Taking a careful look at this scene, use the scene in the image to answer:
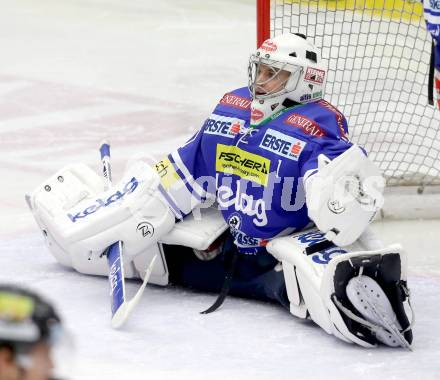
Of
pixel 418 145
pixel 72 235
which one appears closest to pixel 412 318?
pixel 72 235

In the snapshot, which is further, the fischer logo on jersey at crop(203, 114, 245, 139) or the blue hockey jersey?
the fischer logo on jersey at crop(203, 114, 245, 139)

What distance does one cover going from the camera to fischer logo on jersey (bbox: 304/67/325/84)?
3523 millimetres

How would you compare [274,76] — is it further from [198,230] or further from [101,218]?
[101,218]

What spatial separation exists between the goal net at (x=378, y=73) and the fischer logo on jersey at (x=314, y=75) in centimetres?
129

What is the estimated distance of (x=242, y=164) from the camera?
3.54 metres

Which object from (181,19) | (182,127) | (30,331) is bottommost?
(181,19)

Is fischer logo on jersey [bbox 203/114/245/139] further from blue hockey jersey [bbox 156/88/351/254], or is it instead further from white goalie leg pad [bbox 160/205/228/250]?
white goalie leg pad [bbox 160/205/228/250]

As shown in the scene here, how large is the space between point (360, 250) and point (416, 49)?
2.42 m

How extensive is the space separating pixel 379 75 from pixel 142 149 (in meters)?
1.19

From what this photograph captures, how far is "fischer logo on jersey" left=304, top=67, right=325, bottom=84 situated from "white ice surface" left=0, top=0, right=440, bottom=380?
2.33 ft

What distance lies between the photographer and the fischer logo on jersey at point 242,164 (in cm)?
347

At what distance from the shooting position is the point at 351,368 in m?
3.05

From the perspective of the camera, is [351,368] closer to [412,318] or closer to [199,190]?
[412,318]

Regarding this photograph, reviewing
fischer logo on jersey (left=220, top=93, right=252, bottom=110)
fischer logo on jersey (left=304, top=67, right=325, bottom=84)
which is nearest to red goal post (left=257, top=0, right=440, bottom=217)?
fischer logo on jersey (left=220, top=93, right=252, bottom=110)
